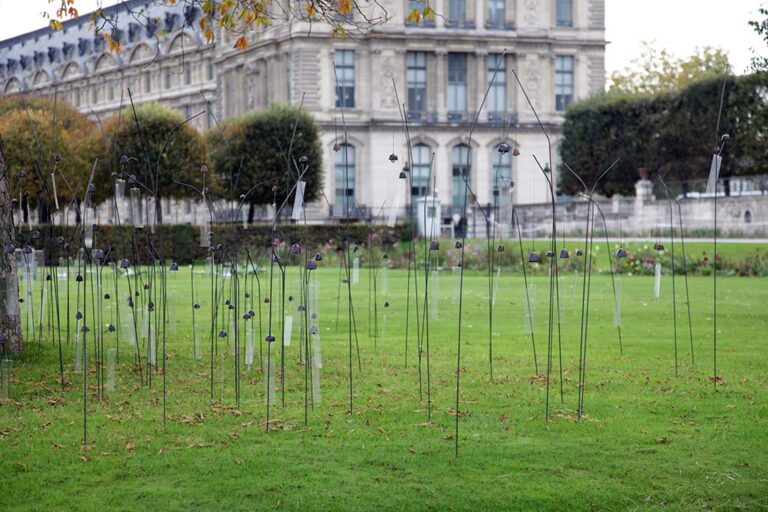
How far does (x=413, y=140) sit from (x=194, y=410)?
172ft

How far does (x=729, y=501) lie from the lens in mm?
6301

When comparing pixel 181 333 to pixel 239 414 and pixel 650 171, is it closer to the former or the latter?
pixel 239 414

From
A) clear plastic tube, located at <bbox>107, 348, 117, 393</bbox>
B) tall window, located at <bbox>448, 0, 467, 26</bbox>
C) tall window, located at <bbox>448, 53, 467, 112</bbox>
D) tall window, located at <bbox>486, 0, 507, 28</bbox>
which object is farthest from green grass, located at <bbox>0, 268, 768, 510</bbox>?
tall window, located at <bbox>486, 0, 507, 28</bbox>

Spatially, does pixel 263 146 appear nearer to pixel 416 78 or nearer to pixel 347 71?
pixel 347 71

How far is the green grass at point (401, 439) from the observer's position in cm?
635

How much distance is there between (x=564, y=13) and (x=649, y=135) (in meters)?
13.2

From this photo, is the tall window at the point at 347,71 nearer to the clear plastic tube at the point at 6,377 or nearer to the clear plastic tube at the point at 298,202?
the clear plastic tube at the point at 6,377

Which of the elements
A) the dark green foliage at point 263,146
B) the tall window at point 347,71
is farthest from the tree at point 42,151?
the tall window at point 347,71

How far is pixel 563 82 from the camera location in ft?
205

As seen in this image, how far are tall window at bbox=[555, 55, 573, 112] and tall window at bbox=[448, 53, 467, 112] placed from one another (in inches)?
210

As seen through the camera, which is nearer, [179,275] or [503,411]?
[503,411]

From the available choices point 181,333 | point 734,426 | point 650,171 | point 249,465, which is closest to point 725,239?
point 650,171

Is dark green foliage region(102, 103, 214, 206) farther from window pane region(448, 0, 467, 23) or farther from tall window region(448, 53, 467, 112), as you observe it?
window pane region(448, 0, 467, 23)

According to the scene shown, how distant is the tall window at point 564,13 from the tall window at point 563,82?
6.10ft
